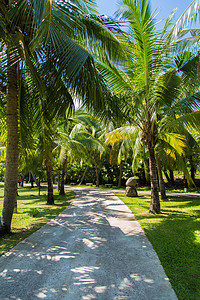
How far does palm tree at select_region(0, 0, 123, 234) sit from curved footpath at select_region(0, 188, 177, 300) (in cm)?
166

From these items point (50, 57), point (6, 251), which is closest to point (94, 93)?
point (50, 57)

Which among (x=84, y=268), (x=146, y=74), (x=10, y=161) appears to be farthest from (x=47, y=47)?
(x=84, y=268)

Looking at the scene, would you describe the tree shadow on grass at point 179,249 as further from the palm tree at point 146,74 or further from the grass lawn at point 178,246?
the palm tree at point 146,74

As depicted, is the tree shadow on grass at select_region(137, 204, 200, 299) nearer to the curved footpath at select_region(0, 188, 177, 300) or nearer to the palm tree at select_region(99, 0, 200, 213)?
the curved footpath at select_region(0, 188, 177, 300)

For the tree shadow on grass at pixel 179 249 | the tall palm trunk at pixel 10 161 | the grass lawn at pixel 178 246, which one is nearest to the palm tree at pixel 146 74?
the grass lawn at pixel 178 246

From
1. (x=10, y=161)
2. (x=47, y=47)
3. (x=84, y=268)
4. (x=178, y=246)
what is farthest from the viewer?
(x=10, y=161)

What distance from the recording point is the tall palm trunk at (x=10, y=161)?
509 cm

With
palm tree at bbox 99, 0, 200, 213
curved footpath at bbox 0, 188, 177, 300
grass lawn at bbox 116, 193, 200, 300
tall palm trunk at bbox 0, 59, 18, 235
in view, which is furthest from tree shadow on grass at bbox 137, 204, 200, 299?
tall palm trunk at bbox 0, 59, 18, 235

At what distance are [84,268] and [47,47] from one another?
4.80 m

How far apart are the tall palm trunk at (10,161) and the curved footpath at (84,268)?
2.72 feet

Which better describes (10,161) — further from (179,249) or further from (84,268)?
(179,249)

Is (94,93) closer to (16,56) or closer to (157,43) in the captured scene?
(16,56)

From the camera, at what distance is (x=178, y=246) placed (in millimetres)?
4336

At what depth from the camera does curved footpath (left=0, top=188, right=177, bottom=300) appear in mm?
2656
